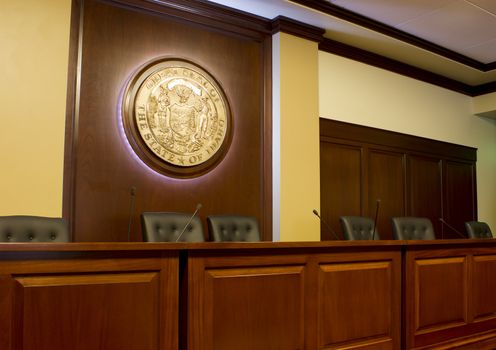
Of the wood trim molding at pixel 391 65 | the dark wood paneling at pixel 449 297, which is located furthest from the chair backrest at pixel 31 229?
the wood trim molding at pixel 391 65

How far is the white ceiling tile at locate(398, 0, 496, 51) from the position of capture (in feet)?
14.6

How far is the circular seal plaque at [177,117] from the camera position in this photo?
3.72m

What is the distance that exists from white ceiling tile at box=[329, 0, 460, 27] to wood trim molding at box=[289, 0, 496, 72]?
5 cm

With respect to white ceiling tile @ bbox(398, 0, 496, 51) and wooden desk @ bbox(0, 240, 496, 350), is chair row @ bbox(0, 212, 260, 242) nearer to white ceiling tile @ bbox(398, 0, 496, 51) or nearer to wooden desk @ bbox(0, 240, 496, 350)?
wooden desk @ bbox(0, 240, 496, 350)

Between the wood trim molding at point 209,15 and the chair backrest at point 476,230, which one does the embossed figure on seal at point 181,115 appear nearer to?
the wood trim molding at point 209,15

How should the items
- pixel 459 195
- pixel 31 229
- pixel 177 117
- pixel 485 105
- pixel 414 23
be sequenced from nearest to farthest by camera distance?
pixel 31 229 → pixel 177 117 → pixel 414 23 → pixel 459 195 → pixel 485 105

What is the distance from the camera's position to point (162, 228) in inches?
127

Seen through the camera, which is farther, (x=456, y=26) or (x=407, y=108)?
(x=407, y=108)

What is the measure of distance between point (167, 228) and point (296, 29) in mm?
2256

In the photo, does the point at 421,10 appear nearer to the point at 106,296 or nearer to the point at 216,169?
the point at 216,169

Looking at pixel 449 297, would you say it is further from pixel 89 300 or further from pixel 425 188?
pixel 425 188

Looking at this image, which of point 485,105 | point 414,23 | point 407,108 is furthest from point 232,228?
point 485,105

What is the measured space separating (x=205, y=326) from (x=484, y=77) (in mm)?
5457

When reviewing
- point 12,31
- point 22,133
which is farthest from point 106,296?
point 12,31
